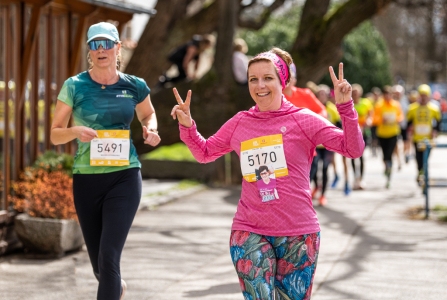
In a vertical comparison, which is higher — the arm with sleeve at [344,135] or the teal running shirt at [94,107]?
the teal running shirt at [94,107]

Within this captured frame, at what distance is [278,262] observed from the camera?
117 inches

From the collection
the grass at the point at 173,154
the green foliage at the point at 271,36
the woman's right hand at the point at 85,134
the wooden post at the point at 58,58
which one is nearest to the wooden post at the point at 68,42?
the wooden post at the point at 58,58

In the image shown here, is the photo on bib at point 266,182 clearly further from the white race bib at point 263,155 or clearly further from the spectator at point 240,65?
the spectator at point 240,65

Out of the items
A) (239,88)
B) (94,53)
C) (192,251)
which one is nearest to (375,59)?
(239,88)

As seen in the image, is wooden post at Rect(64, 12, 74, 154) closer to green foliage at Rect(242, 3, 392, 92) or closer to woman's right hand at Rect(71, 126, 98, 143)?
woman's right hand at Rect(71, 126, 98, 143)

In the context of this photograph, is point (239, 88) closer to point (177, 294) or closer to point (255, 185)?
point (177, 294)

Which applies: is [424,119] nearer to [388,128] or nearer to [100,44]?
[388,128]

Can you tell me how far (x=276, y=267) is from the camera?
117 inches

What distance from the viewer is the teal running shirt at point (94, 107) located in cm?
374

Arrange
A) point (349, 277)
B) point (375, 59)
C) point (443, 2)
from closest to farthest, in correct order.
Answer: point (349, 277) < point (443, 2) < point (375, 59)

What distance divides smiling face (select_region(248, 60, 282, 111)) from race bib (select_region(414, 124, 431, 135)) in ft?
30.5

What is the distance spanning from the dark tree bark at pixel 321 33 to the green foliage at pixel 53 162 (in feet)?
16.0

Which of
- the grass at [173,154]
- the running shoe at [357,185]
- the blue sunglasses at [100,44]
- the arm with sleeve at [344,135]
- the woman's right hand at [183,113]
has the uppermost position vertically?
the blue sunglasses at [100,44]

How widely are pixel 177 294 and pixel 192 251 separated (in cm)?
162
